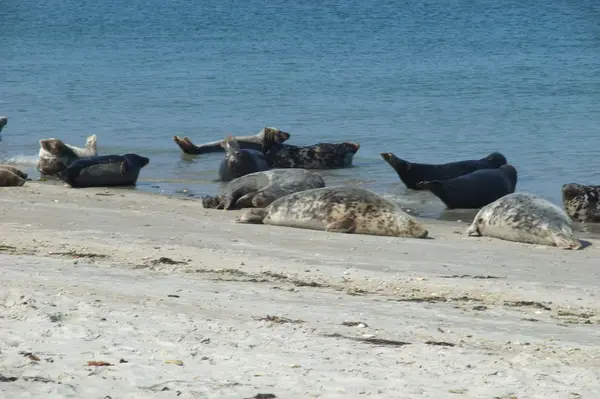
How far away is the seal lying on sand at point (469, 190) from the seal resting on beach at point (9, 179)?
3.76m

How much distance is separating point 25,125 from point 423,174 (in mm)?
8507

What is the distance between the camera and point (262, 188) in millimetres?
9992

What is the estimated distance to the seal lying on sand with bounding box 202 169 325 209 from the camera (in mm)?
9609

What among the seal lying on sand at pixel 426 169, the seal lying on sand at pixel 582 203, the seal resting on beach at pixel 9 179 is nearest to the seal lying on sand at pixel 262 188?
the seal lying on sand at pixel 426 169

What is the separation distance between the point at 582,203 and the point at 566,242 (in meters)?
1.83

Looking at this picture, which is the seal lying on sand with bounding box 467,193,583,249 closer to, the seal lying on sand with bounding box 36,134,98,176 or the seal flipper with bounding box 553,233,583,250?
the seal flipper with bounding box 553,233,583,250

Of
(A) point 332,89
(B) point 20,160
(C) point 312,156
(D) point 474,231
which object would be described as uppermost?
(A) point 332,89

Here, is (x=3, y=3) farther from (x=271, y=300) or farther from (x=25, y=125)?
(x=271, y=300)

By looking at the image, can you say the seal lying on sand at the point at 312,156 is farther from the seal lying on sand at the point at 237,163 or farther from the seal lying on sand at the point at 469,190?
the seal lying on sand at the point at 469,190

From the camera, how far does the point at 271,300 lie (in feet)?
17.2

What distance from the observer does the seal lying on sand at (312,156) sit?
1321 cm

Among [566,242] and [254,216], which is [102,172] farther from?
[566,242]

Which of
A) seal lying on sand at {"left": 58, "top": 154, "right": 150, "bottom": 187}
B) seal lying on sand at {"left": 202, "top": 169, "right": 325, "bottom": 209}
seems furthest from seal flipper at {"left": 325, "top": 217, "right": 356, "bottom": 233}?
seal lying on sand at {"left": 58, "top": 154, "right": 150, "bottom": 187}

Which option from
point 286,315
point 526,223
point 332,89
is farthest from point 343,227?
point 332,89
